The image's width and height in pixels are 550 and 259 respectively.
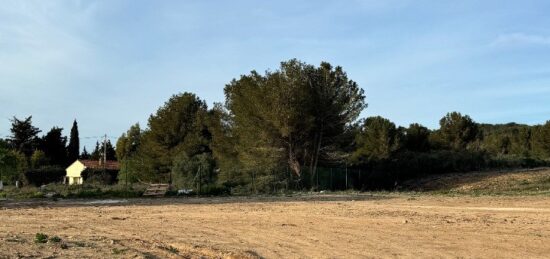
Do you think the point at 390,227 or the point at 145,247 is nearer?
the point at 145,247

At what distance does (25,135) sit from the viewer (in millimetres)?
79438

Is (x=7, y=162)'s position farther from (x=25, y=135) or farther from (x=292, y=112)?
(x=25, y=135)

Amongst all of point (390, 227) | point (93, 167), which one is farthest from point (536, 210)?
point (93, 167)

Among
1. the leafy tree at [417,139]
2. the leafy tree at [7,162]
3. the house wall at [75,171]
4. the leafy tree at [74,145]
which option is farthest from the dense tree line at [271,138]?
the leafy tree at [74,145]

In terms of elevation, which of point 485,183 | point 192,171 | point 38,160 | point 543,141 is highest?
point 543,141

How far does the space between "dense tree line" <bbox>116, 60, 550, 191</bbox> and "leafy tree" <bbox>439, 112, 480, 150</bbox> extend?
1510 cm

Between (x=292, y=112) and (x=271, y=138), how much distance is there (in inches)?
92.0

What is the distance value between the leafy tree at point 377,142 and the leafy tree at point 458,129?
1507 centimetres

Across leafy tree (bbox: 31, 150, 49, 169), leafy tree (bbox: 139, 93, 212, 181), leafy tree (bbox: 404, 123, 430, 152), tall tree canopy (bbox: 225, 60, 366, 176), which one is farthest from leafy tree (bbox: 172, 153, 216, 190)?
leafy tree (bbox: 31, 150, 49, 169)

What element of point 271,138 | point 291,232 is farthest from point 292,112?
point 291,232

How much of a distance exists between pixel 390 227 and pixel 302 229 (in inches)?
85.8

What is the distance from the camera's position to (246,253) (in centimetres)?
949

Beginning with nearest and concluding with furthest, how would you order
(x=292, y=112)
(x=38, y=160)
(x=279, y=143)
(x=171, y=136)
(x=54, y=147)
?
(x=292, y=112), (x=279, y=143), (x=171, y=136), (x=38, y=160), (x=54, y=147)

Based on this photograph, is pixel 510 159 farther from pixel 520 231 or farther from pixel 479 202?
pixel 520 231
